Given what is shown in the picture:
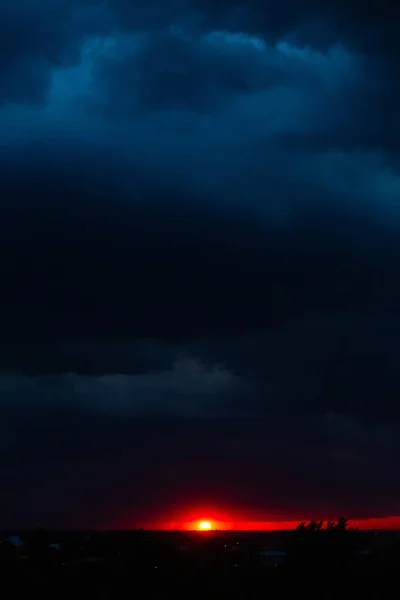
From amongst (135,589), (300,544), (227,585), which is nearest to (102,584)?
(135,589)

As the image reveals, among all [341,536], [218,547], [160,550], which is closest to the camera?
[341,536]

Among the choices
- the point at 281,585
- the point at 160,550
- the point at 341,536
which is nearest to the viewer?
the point at 281,585

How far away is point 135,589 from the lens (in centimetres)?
5453

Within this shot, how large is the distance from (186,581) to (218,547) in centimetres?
1673

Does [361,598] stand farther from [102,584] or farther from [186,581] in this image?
[102,584]

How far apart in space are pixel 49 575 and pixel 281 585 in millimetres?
14097

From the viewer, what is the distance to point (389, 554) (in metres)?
59.9

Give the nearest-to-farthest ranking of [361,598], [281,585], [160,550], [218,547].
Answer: [361,598]
[281,585]
[160,550]
[218,547]

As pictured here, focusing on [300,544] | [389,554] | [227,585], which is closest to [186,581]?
[227,585]

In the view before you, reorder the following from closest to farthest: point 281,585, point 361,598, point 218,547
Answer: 1. point 361,598
2. point 281,585
3. point 218,547

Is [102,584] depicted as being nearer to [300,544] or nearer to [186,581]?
[186,581]

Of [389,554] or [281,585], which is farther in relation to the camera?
[389,554]

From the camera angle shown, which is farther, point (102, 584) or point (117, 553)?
point (117, 553)

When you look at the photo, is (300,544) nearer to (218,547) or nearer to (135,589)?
(135,589)
